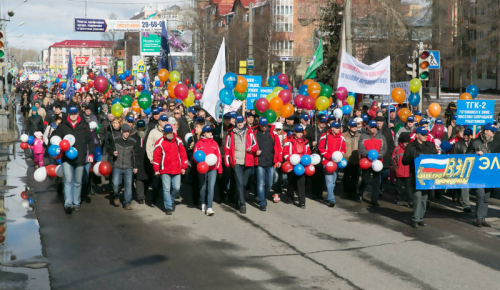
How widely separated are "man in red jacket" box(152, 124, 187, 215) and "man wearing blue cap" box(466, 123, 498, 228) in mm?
4980

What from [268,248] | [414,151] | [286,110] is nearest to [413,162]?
[414,151]

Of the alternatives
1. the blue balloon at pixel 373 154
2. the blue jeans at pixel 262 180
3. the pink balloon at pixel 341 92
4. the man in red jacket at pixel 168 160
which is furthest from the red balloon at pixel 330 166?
the pink balloon at pixel 341 92

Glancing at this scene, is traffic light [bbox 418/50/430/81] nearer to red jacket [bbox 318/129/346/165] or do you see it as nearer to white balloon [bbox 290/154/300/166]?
red jacket [bbox 318/129/346/165]

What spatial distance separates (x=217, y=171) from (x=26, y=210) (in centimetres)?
354

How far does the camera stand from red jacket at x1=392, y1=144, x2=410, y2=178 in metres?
11.8

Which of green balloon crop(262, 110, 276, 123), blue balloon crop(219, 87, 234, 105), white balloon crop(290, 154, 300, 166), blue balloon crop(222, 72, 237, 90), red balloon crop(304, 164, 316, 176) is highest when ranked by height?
blue balloon crop(222, 72, 237, 90)

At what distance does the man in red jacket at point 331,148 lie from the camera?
39.5ft

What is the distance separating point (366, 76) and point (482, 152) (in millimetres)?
5073

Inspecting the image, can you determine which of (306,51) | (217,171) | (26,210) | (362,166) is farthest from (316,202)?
(306,51)

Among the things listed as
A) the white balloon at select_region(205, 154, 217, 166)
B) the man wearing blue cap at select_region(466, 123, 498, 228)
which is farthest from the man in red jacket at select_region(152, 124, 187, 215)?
the man wearing blue cap at select_region(466, 123, 498, 228)

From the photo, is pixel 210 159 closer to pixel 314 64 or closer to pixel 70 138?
pixel 70 138

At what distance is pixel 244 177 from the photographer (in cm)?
1167

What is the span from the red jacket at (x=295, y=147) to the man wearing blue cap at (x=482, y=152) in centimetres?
299

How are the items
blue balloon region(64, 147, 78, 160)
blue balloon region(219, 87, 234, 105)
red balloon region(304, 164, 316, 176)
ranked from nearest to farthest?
blue balloon region(64, 147, 78, 160) < red balloon region(304, 164, 316, 176) < blue balloon region(219, 87, 234, 105)
